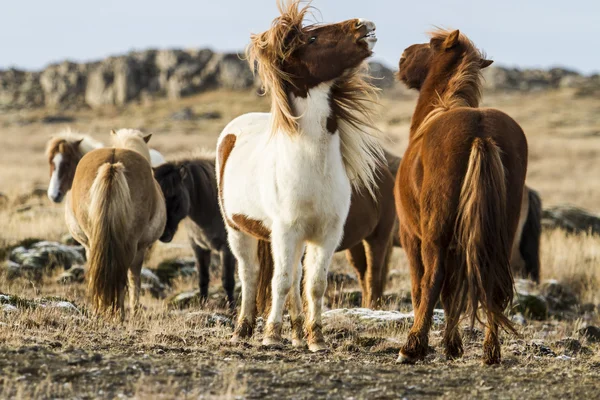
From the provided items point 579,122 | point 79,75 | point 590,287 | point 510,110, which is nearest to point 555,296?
point 590,287

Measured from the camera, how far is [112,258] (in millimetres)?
8641

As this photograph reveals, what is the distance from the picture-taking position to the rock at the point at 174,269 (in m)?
12.5

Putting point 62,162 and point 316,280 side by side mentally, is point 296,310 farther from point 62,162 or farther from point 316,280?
point 62,162

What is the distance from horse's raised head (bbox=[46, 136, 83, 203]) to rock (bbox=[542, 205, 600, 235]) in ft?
32.7

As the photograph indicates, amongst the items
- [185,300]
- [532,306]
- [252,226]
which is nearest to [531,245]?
[532,306]

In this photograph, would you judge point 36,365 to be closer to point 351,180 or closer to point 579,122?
point 351,180

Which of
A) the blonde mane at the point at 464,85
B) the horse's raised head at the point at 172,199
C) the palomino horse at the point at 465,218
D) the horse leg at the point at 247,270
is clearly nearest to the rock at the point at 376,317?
the horse leg at the point at 247,270

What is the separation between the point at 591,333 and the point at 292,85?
15.0ft

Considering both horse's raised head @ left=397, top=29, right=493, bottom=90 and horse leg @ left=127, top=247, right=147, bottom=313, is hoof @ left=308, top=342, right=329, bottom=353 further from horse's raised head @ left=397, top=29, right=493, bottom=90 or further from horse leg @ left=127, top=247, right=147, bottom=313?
horse leg @ left=127, top=247, right=147, bottom=313

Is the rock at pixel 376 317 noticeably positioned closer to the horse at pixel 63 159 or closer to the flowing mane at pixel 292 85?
the flowing mane at pixel 292 85

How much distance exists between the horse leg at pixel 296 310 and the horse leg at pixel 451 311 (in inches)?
48.9

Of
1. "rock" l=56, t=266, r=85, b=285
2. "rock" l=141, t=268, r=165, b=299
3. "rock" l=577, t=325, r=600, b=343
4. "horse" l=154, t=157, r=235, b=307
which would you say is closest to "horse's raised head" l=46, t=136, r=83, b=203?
"rock" l=56, t=266, r=85, b=285

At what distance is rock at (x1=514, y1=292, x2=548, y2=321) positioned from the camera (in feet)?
34.3

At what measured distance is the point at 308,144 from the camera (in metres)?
6.41
